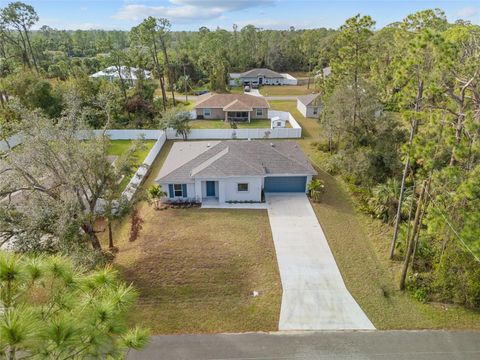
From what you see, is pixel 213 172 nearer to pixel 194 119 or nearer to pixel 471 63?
pixel 471 63

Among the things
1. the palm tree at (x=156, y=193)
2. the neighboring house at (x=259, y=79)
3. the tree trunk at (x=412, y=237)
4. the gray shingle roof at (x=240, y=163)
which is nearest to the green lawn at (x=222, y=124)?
the gray shingle roof at (x=240, y=163)

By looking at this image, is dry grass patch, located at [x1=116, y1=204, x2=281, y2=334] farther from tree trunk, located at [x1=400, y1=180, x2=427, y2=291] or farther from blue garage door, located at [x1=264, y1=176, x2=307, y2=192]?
tree trunk, located at [x1=400, y1=180, x2=427, y2=291]

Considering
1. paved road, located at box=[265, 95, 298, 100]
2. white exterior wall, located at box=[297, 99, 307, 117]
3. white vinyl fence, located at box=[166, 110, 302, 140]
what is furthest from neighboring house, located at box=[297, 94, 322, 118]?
paved road, located at box=[265, 95, 298, 100]

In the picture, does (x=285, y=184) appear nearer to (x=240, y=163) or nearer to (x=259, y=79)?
(x=240, y=163)

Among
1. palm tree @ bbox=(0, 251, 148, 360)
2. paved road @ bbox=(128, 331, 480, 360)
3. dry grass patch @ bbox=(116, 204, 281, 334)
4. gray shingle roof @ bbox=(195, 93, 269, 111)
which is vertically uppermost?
palm tree @ bbox=(0, 251, 148, 360)

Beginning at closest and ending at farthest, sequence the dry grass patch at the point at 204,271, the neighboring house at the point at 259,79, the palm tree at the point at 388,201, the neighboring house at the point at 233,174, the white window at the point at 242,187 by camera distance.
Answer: the dry grass patch at the point at 204,271 → the palm tree at the point at 388,201 → the neighboring house at the point at 233,174 → the white window at the point at 242,187 → the neighboring house at the point at 259,79

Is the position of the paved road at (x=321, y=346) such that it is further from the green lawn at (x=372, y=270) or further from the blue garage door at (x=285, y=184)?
the blue garage door at (x=285, y=184)

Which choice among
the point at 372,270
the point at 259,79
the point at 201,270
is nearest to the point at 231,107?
the point at 201,270
